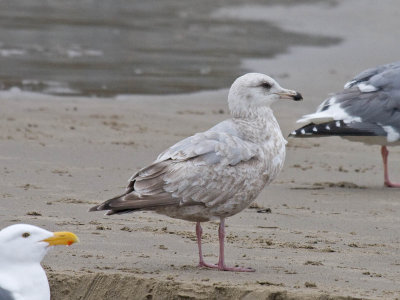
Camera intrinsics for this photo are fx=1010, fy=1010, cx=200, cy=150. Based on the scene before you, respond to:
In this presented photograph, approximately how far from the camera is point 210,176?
6.09 meters

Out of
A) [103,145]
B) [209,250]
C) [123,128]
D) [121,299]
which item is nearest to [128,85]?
[123,128]

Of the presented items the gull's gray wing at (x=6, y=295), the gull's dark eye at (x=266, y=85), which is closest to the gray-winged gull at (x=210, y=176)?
the gull's dark eye at (x=266, y=85)

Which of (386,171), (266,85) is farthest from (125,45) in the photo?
(266,85)

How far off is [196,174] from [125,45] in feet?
35.0

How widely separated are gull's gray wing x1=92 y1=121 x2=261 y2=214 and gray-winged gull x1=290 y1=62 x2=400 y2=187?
316 centimetres

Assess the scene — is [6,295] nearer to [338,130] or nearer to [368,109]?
[338,130]

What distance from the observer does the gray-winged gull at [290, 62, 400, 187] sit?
369 inches

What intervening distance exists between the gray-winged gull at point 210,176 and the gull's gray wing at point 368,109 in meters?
3.01

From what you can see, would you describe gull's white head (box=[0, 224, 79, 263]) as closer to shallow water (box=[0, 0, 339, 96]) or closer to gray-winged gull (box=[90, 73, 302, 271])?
gray-winged gull (box=[90, 73, 302, 271])

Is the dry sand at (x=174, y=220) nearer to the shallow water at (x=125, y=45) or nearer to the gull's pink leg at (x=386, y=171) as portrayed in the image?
the gull's pink leg at (x=386, y=171)

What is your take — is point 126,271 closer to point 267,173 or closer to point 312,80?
point 267,173

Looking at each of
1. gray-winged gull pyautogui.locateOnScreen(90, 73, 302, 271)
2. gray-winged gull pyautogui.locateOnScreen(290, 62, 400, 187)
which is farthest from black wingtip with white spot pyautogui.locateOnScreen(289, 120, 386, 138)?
gray-winged gull pyautogui.locateOnScreen(90, 73, 302, 271)

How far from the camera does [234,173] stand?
614 centimetres

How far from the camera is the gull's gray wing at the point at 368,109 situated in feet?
30.8
